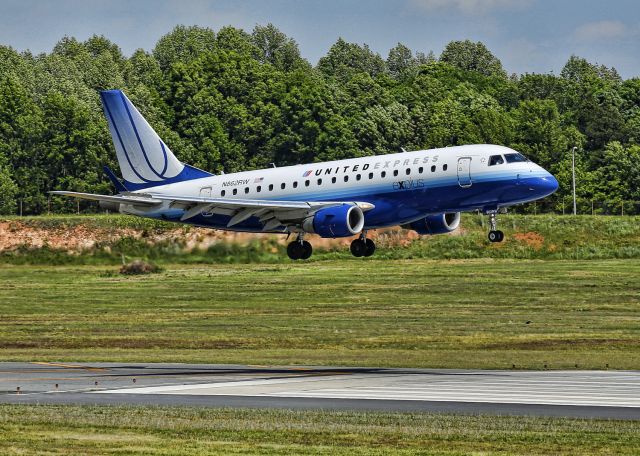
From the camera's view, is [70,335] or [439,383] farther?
[70,335]

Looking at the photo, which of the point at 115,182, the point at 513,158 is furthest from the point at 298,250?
the point at 513,158

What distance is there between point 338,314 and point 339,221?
1112 inches

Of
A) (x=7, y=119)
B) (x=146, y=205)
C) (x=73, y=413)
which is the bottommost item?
(x=73, y=413)

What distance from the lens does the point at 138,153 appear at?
85625 mm

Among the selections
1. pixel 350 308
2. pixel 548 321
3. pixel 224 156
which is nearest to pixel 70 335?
pixel 350 308

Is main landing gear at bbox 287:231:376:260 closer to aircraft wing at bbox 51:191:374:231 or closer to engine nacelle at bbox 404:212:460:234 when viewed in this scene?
aircraft wing at bbox 51:191:374:231

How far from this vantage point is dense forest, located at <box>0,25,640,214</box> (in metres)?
160

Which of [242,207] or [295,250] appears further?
[295,250]

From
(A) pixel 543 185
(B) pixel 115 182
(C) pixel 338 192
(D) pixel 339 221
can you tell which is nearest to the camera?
(A) pixel 543 185

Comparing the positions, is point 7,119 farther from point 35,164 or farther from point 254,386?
point 254,386

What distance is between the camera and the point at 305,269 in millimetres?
120438

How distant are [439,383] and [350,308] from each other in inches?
1822

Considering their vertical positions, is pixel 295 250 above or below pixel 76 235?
below

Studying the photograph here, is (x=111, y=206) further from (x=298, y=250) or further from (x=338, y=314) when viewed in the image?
(x=338, y=314)
